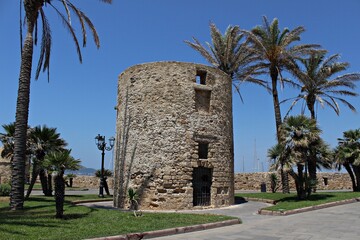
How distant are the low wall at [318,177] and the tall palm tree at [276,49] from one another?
10.3 metres

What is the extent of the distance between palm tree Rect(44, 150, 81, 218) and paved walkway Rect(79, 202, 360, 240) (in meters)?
A: 4.42

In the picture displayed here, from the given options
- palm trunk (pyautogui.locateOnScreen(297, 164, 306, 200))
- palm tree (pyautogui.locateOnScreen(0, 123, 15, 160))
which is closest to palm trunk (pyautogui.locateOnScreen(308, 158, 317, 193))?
palm trunk (pyautogui.locateOnScreen(297, 164, 306, 200))

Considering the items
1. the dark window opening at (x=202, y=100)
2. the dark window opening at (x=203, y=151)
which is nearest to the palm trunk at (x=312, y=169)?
the dark window opening at (x=203, y=151)

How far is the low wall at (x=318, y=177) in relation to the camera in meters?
31.8

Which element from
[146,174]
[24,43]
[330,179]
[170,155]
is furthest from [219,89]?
[330,179]

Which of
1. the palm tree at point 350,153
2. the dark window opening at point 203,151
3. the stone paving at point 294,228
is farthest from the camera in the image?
the palm tree at point 350,153

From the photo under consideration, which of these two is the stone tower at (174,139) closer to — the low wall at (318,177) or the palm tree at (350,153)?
the palm tree at (350,153)

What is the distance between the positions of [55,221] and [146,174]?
643cm

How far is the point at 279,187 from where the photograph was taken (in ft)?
98.8

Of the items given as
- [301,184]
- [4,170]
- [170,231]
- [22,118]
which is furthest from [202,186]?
[4,170]

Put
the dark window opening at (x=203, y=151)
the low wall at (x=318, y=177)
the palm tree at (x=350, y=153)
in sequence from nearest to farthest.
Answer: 1. the dark window opening at (x=203, y=151)
2. the palm tree at (x=350, y=153)
3. the low wall at (x=318, y=177)

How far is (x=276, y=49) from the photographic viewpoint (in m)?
23.2

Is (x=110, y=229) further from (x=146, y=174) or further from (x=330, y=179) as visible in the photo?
(x=330, y=179)

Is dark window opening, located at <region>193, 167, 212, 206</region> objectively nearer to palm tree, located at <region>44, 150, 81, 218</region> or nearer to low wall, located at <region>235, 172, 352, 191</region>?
palm tree, located at <region>44, 150, 81, 218</region>
